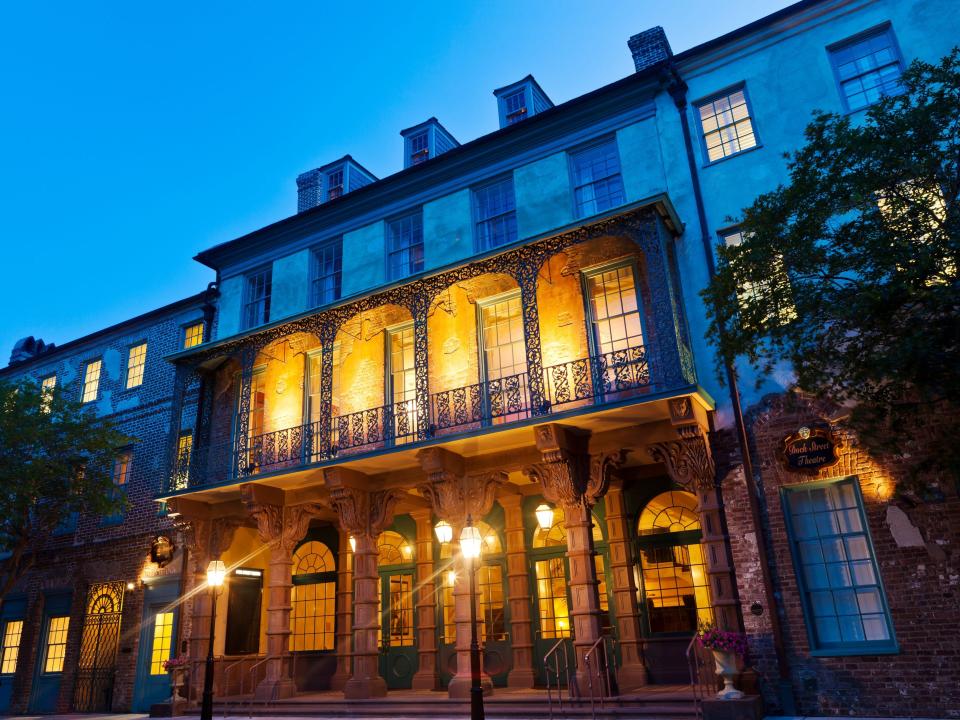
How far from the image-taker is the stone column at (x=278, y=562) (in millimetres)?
14258

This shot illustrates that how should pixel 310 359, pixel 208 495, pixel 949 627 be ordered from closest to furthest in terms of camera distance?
1. pixel 949 627
2. pixel 208 495
3. pixel 310 359

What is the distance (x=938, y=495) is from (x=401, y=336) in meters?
10.5

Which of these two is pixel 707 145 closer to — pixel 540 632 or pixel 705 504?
pixel 705 504

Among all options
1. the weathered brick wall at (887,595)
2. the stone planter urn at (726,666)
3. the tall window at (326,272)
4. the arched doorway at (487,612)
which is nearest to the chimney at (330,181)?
the tall window at (326,272)

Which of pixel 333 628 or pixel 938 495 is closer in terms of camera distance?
pixel 938 495

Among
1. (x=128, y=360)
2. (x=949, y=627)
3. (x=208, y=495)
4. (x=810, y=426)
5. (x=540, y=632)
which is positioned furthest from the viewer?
(x=128, y=360)

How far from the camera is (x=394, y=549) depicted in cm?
1691

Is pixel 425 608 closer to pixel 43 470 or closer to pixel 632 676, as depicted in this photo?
pixel 632 676

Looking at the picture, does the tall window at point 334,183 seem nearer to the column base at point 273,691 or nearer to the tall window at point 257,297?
the tall window at point 257,297

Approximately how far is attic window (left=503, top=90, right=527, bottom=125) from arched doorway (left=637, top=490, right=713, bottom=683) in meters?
9.49

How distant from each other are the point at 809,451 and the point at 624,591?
4312 mm

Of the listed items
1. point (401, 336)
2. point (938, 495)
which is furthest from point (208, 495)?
point (938, 495)

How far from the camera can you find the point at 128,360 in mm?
21453

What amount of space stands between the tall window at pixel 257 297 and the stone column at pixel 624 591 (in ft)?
33.8
